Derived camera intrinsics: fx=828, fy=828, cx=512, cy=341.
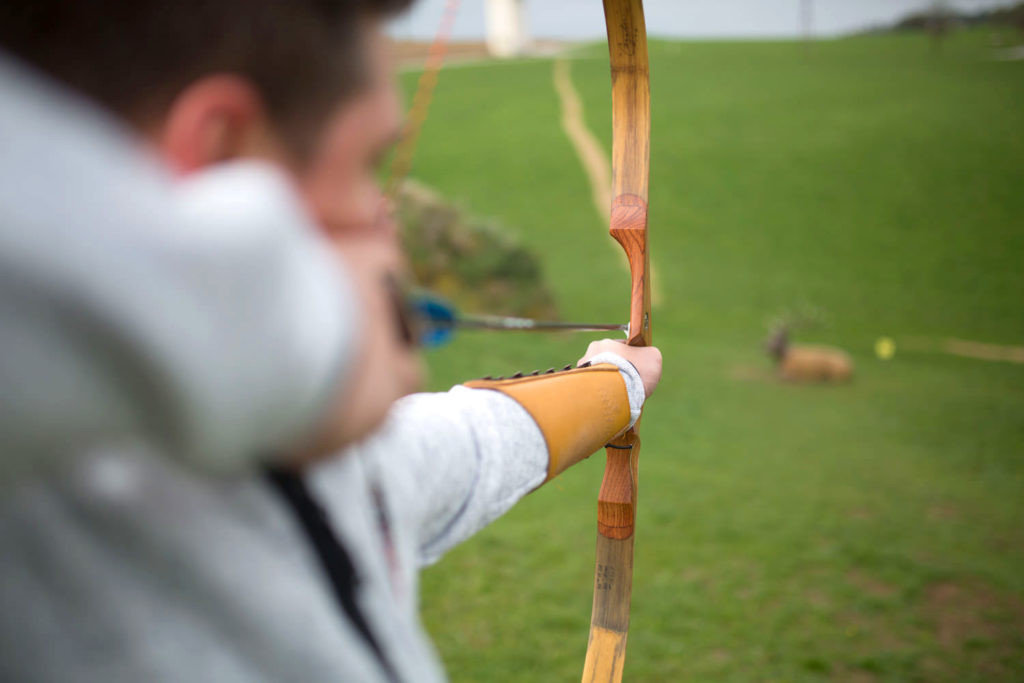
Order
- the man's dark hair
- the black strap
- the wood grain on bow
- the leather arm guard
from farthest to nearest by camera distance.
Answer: the wood grain on bow, the leather arm guard, the black strap, the man's dark hair

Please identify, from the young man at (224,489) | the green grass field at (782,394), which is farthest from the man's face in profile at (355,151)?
the green grass field at (782,394)

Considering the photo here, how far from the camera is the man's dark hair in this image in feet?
1.06

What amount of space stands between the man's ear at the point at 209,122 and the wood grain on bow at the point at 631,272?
978 millimetres

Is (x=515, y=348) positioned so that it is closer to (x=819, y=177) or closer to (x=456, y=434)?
(x=456, y=434)

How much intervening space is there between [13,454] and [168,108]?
15cm

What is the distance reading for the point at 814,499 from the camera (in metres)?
5.23

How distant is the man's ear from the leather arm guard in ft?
1.66

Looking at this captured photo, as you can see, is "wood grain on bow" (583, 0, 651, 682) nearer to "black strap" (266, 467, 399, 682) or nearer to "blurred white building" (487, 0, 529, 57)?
"black strap" (266, 467, 399, 682)

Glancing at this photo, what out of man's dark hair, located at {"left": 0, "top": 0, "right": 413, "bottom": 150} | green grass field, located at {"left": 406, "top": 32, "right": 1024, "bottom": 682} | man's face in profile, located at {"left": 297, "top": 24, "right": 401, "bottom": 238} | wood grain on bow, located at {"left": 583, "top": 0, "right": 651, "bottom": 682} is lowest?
green grass field, located at {"left": 406, "top": 32, "right": 1024, "bottom": 682}

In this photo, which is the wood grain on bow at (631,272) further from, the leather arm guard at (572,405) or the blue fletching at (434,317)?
the blue fletching at (434,317)

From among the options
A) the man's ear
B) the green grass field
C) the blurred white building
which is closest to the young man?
the man's ear

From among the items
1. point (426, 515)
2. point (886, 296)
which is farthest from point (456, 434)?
point (886, 296)

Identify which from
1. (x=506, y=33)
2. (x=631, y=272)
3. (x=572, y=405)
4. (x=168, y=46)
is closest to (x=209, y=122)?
(x=168, y=46)

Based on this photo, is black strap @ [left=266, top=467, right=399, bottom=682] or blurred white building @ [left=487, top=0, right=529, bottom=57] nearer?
black strap @ [left=266, top=467, right=399, bottom=682]
